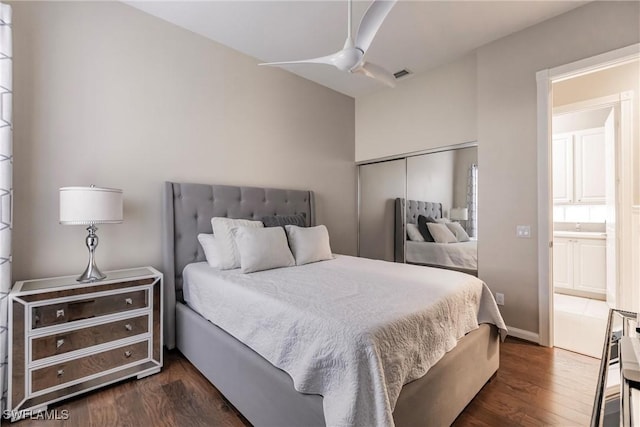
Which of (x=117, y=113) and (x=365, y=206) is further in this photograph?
(x=365, y=206)

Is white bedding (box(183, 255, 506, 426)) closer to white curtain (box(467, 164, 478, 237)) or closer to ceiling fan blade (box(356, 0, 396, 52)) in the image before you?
white curtain (box(467, 164, 478, 237))

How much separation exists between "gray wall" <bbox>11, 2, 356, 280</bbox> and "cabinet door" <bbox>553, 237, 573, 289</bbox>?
3925mm

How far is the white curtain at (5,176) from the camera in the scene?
1.71 metres

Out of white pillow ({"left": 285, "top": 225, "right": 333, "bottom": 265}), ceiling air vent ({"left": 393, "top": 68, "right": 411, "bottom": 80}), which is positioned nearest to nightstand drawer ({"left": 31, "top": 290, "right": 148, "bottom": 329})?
white pillow ({"left": 285, "top": 225, "right": 333, "bottom": 265})

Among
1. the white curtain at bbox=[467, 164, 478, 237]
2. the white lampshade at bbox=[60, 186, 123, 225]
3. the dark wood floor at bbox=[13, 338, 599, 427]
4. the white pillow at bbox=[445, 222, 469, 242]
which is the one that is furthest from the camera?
the white pillow at bbox=[445, 222, 469, 242]

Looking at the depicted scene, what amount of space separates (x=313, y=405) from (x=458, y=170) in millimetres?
2893

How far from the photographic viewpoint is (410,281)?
6.48 feet

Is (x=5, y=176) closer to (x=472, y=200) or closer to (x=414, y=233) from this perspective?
(x=414, y=233)

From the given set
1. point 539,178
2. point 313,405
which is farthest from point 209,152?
point 539,178

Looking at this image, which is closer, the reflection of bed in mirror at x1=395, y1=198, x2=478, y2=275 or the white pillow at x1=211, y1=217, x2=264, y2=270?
the white pillow at x1=211, y1=217, x2=264, y2=270

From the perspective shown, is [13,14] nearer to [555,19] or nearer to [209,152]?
[209,152]

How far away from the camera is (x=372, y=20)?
1.61m

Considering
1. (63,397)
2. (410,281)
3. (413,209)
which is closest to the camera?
(63,397)

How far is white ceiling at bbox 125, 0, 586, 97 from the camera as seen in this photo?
2.40 m
